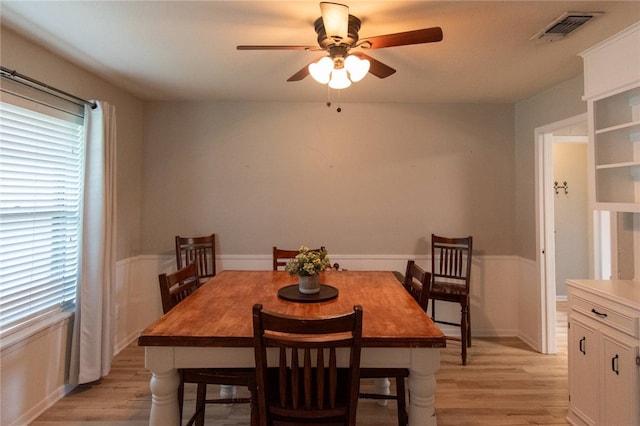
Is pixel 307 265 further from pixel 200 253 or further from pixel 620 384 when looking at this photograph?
pixel 200 253

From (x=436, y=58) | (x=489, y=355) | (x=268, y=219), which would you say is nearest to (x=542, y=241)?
(x=489, y=355)

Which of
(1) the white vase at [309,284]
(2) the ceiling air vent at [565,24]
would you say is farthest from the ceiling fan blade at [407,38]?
(1) the white vase at [309,284]

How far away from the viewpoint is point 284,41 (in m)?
2.25

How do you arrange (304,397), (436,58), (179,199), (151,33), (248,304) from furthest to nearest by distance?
(179,199) → (436,58) → (151,33) → (248,304) → (304,397)

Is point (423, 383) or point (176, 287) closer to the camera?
point (423, 383)

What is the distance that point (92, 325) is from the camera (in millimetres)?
2586

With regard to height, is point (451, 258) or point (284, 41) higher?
point (284, 41)

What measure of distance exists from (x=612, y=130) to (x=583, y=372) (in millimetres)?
→ 1516

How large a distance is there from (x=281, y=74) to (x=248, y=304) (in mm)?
1905

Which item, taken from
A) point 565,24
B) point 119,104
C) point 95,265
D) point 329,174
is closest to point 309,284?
point 95,265

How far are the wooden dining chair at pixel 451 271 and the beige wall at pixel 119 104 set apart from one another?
3.00 metres

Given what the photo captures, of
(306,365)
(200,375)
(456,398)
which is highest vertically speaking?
(306,365)

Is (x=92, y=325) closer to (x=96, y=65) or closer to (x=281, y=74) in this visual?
(x=96, y=65)

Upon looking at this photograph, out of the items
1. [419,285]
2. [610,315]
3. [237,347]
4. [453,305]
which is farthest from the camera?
[453,305]
